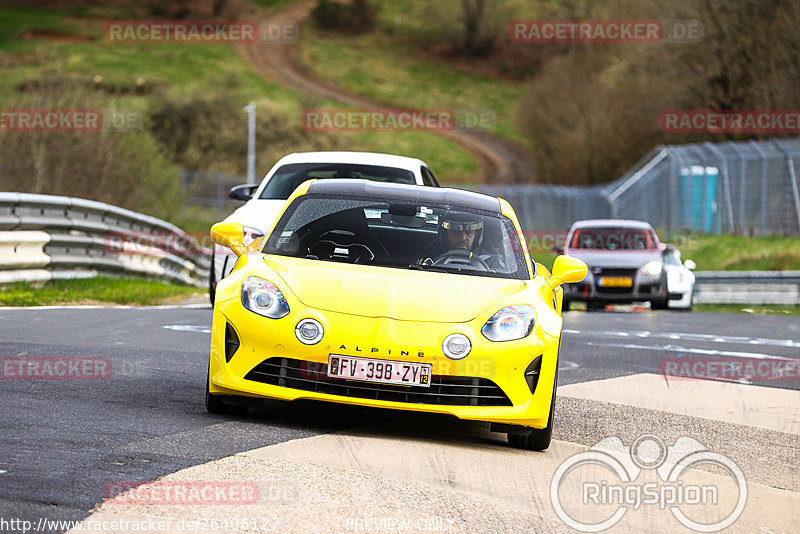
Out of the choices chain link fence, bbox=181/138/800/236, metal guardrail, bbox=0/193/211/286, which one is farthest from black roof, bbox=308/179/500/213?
chain link fence, bbox=181/138/800/236

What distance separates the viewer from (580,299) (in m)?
20.8

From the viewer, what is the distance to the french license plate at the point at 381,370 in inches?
270

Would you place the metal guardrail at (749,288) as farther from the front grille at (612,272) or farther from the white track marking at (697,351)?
the white track marking at (697,351)

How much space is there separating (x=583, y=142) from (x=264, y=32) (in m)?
74.3

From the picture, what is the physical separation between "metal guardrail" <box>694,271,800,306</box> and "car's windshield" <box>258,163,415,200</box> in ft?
35.9

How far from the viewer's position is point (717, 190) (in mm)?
33625

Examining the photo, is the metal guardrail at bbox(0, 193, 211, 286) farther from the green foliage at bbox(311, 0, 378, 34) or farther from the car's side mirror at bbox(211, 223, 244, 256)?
the green foliage at bbox(311, 0, 378, 34)

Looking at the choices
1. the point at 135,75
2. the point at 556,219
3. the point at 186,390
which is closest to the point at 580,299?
the point at 186,390

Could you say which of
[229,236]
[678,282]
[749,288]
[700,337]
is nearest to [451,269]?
[229,236]

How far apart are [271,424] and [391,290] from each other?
0.98m

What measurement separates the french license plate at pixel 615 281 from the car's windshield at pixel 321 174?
7693 millimetres

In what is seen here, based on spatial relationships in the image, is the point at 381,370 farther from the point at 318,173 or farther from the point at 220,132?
the point at 220,132

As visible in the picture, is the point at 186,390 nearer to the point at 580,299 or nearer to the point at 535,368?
the point at 535,368

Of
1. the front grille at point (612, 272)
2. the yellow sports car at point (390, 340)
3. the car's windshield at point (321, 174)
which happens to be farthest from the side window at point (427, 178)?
the front grille at point (612, 272)
